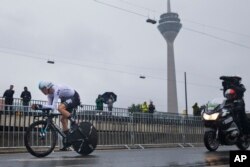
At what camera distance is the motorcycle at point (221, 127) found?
388 inches

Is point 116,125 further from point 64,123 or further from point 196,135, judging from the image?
point 64,123

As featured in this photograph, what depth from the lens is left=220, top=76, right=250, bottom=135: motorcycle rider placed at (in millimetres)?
10156

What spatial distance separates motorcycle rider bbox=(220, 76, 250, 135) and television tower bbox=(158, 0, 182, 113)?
467ft

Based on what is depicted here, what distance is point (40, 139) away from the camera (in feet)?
25.5

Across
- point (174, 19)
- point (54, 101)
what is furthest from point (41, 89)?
point (174, 19)

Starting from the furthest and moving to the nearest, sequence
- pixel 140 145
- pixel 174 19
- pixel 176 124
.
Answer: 1. pixel 174 19
2. pixel 176 124
3. pixel 140 145

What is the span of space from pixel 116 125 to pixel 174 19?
14124 cm

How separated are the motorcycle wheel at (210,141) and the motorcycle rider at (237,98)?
676 mm

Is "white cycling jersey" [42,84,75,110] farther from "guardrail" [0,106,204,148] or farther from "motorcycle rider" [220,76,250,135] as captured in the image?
"guardrail" [0,106,204,148]

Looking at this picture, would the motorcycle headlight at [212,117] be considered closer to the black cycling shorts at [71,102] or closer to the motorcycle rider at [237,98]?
the motorcycle rider at [237,98]

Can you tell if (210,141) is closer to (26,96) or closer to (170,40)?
(26,96)

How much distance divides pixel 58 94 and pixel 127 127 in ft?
28.7

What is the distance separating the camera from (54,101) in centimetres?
791

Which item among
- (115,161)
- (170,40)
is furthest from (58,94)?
(170,40)
